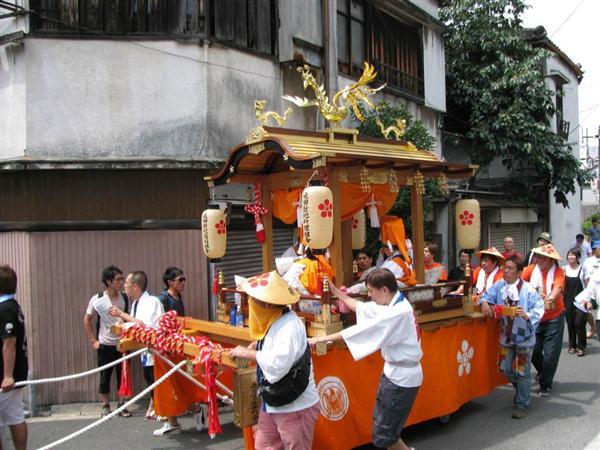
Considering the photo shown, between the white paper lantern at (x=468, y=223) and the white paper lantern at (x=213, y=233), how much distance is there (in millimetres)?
3055

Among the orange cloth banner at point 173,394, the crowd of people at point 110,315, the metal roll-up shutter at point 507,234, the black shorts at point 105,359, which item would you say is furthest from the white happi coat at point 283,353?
the metal roll-up shutter at point 507,234

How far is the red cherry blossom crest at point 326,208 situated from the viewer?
5.43 meters

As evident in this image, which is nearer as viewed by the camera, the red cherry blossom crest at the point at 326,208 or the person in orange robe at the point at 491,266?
the red cherry blossom crest at the point at 326,208

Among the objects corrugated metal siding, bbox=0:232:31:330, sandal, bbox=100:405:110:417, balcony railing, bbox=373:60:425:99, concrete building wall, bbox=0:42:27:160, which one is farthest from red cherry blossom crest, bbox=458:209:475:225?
balcony railing, bbox=373:60:425:99

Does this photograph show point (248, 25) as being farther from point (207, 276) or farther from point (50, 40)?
point (207, 276)

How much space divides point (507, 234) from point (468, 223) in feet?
36.3

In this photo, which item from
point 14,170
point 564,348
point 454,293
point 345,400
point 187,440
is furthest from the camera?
point 564,348

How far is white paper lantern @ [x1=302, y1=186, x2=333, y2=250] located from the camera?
5.42 metres

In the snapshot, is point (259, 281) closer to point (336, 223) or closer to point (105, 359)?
point (336, 223)

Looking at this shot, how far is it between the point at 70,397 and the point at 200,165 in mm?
3602

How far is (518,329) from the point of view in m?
6.52

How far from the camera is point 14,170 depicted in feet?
24.9

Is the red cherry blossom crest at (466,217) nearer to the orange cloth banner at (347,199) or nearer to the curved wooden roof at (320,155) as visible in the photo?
the curved wooden roof at (320,155)

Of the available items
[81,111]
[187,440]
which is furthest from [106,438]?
[81,111]
